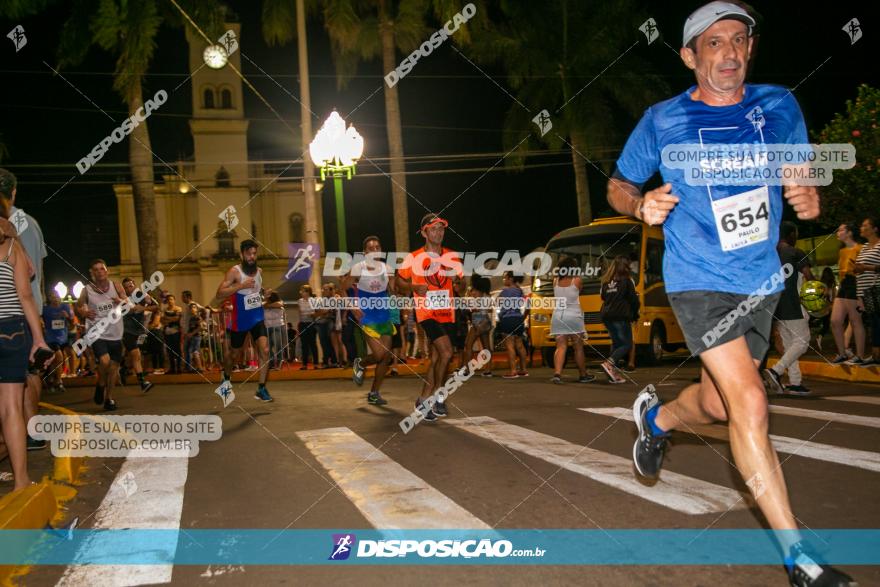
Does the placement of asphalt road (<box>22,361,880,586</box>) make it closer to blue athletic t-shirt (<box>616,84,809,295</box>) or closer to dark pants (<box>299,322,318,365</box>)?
blue athletic t-shirt (<box>616,84,809,295</box>)

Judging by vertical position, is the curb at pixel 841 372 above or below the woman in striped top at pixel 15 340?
below

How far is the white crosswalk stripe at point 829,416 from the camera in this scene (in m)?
7.36

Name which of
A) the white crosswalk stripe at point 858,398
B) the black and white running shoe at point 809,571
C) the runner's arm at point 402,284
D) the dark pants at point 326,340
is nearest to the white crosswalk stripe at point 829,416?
the white crosswalk stripe at point 858,398

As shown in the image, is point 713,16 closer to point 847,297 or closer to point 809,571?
point 809,571

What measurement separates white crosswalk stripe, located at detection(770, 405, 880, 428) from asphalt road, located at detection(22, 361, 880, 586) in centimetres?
4

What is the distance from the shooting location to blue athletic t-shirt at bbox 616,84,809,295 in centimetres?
367

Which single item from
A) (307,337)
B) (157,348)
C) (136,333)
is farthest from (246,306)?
(157,348)

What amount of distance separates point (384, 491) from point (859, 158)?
24.1 meters

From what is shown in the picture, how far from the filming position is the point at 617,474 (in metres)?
5.46

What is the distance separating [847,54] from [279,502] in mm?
26616

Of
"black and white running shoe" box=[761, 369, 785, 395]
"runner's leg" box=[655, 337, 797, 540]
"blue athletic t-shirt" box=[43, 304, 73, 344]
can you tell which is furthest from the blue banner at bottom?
"blue athletic t-shirt" box=[43, 304, 73, 344]

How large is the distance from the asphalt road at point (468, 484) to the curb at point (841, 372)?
2.01 meters

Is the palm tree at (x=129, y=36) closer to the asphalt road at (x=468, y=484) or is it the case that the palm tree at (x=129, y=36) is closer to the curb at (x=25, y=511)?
the asphalt road at (x=468, y=484)

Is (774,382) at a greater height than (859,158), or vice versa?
(859,158)
